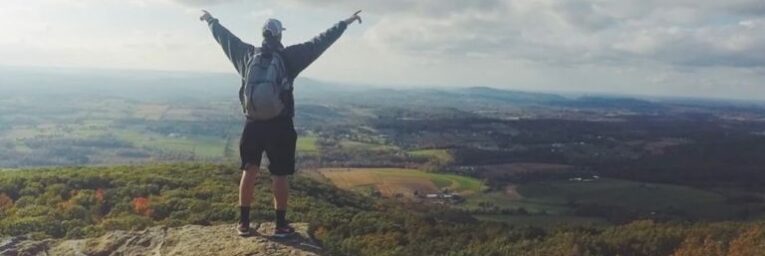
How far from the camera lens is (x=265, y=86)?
7.79 metres

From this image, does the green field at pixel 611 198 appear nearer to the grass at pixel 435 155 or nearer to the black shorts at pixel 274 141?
the grass at pixel 435 155

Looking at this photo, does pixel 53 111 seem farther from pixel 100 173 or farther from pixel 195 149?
pixel 100 173

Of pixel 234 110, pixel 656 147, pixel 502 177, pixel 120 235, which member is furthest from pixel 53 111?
pixel 120 235

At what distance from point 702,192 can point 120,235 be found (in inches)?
2997

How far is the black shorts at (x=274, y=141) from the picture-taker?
319 inches

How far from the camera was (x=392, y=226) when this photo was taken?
26500 millimetres

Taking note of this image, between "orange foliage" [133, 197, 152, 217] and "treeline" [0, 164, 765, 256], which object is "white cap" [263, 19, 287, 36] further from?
"orange foliage" [133, 197, 152, 217]

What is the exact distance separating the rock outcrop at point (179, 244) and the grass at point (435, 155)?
88.8m

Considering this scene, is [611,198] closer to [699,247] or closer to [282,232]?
[699,247]

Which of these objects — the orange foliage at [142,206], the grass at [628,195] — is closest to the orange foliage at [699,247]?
the orange foliage at [142,206]

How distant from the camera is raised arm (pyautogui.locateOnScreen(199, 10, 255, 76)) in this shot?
835cm

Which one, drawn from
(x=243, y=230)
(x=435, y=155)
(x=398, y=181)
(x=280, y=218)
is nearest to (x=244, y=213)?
(x=243, y=230)

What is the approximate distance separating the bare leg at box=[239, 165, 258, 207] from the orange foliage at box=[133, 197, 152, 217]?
53.2ft

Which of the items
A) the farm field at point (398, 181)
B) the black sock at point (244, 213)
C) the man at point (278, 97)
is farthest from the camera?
the farm field at point (398, 181)
